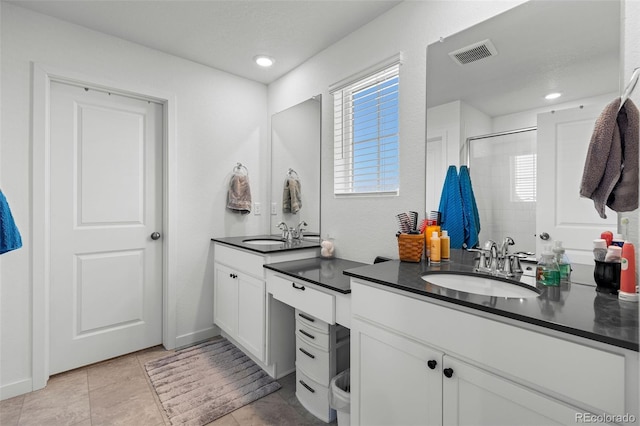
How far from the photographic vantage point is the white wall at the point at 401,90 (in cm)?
169

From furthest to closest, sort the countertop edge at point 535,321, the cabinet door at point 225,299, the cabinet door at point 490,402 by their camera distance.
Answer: the cabinet door at point 225,299
the cabinet door at point 490,402
the countertop edge at point 535,321

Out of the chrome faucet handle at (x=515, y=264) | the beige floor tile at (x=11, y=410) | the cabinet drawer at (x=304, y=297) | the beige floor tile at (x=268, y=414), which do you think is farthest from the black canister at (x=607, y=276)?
the beige floor tile at (x=11, y=410)

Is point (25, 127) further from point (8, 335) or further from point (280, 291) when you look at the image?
point (280, 291)

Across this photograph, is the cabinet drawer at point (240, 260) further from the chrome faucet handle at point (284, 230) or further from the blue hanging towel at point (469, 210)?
the blue hanging towel at point (469, 210)

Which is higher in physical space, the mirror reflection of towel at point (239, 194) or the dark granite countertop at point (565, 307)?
the mirror reflection of towel at point (239, 194)

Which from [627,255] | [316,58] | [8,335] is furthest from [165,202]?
[627,255]

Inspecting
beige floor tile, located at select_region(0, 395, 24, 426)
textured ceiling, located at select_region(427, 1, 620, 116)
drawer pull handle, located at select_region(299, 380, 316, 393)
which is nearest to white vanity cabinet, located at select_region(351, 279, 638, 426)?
drawer pull handle, located at select_region(299, 380, 316, 393)

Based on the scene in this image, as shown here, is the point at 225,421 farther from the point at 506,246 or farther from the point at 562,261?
the point at 562,261

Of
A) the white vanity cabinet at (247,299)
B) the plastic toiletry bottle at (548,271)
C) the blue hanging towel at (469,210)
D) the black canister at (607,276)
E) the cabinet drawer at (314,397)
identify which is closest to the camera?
the black canister at (607,276)

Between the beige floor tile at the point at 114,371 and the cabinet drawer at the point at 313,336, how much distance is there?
1255 millimetres

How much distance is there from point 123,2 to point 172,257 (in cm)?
180

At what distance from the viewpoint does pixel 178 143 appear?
2.59 meters

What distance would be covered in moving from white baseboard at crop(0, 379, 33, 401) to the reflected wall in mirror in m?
2.01

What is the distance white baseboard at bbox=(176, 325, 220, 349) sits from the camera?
103 inches
